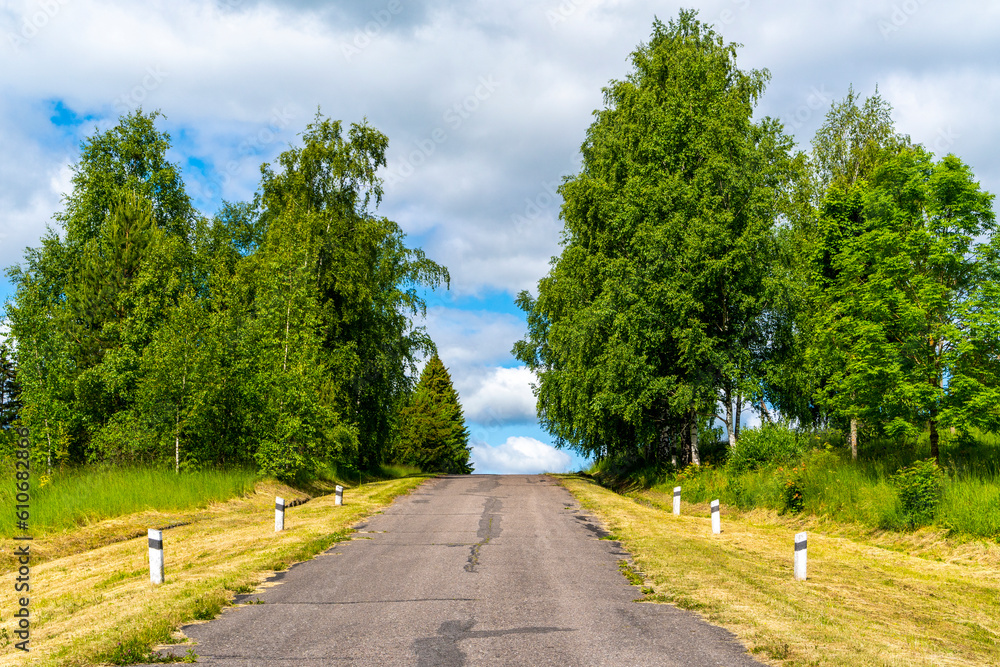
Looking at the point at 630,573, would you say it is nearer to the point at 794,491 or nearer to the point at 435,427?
the point at 794,491

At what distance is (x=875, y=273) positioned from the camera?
1716cm

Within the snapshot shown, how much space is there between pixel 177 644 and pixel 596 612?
183 inches

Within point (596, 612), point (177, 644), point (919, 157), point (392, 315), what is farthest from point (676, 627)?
point (392, 315)

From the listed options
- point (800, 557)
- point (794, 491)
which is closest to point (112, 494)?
point (800, 557)

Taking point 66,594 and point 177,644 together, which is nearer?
point 177,644

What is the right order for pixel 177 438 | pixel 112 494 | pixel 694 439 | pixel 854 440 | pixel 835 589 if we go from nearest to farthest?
pixel 835 589 → pixel 112 494 → pixel 854 440 → pixel 177 438 → pixel 694 439

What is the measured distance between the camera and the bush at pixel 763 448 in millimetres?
22273

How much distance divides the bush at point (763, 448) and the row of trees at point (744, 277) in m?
1.46

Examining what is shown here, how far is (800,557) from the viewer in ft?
37.0

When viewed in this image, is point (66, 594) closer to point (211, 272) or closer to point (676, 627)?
point (676, 627)

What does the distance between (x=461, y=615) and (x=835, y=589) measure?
19.8 feet

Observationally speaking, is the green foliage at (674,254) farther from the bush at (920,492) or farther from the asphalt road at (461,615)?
the asphalt road at (461,615)

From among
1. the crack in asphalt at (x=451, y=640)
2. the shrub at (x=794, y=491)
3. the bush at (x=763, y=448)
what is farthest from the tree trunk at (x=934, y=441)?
the crack in asphalt at (x=451, y=640)

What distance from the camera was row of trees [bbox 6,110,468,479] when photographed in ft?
81.8
